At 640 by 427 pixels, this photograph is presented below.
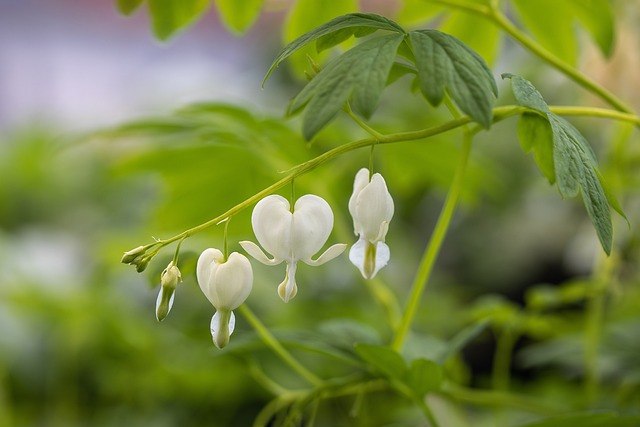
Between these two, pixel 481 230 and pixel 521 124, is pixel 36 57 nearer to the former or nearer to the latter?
pixel 481 230

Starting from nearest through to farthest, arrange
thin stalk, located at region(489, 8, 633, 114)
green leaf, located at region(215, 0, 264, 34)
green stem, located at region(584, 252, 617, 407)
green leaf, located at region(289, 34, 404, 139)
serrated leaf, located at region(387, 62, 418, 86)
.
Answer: green leaf, located at region(289, 34, 404, 139) < serrated leaf, located at region(387, 62, 418, 86) < thin stalk, located at region(489, 8, 633, 114) < green leaf, located at region(215, 0, 264, 34) < green stem, located at region(584, 252, 617, 407)

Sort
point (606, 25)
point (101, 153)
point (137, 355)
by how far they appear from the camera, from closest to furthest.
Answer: point (606, 25) < point (137, 355) < point (101, 153)

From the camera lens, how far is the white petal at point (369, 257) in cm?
51

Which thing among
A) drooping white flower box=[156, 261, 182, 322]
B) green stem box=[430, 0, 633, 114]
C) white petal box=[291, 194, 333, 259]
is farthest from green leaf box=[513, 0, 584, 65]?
drooping white flower box=[156, 261, 182, 322]

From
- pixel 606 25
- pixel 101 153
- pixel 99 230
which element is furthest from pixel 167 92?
pixel 606 25

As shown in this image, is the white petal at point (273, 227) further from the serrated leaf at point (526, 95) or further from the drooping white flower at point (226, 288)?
the serrated leaf at point (526, 95)

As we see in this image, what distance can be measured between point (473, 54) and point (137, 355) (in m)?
1.08

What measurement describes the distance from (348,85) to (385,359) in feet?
0.93

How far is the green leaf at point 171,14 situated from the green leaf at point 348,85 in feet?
1.15

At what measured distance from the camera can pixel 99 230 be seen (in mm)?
2254

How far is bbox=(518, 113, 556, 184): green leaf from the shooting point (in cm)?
54

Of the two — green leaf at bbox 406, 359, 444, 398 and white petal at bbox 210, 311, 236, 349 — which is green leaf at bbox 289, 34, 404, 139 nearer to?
white petal at bbox 210, 311, 236, 349

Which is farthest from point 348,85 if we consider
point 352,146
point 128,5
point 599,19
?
point 599,19

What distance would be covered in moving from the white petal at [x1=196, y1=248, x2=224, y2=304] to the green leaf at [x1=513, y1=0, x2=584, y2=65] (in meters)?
0.57
